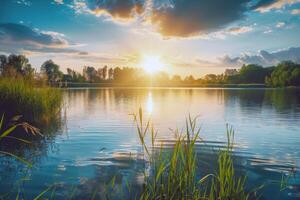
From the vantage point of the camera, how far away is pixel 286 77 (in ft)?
502

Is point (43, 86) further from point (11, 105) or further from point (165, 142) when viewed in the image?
point (165, 142)

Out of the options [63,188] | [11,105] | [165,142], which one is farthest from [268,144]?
[11,105]

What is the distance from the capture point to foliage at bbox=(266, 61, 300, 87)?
14800 cm

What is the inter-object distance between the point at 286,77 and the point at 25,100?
16389 centimetres

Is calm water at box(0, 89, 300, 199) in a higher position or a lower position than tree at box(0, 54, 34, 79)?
lower

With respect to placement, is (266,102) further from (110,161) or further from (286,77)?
(286,77)

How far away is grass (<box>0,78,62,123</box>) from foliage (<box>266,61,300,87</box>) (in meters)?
159

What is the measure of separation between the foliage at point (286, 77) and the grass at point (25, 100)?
15851cm

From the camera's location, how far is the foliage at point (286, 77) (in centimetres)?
14800

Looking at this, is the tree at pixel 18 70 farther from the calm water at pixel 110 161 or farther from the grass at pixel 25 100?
the calm water at pixel 110 161

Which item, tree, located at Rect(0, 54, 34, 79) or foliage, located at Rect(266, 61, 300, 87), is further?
foliage, located at Rect(266, 61, 300, 87)

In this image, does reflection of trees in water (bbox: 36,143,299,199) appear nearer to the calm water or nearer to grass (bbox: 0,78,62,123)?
the calm water

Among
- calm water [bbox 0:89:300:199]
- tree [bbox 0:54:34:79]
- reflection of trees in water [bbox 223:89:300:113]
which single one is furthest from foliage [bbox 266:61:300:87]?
tree [bbox 0:54:34:79]

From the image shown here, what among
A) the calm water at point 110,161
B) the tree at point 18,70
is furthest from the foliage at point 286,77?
the tree at point 18,70
